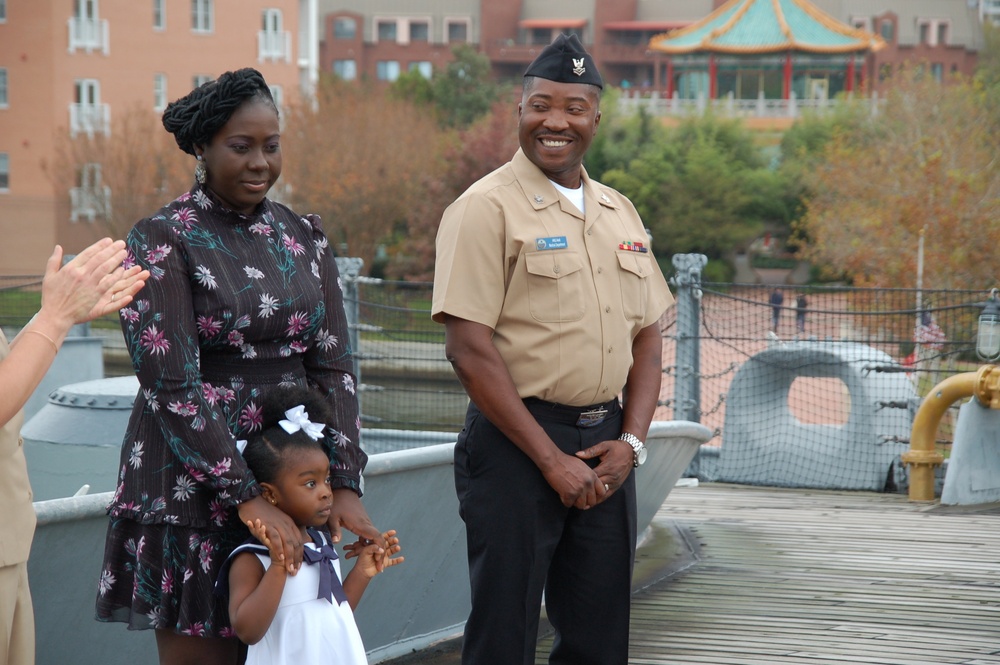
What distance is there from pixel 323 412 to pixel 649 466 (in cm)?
261

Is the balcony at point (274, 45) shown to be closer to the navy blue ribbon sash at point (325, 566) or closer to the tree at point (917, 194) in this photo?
the tree at point (917, 194)

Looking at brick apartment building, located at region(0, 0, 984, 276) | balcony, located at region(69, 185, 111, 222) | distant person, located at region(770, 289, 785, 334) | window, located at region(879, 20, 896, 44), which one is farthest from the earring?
window, located at region(879, 20, 896, 44)

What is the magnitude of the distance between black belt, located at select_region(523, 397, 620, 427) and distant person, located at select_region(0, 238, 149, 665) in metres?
1.02

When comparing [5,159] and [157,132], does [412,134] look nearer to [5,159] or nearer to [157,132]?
[157,132]

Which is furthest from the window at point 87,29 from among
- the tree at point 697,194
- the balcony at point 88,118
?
the tree at point 697,194

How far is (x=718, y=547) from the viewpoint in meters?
5.96

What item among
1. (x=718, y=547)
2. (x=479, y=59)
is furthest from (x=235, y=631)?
(x=479, y=59)

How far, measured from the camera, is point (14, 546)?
2463 mm

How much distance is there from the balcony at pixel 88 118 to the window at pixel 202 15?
4.73 metres

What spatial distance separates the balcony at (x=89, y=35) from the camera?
3722cm

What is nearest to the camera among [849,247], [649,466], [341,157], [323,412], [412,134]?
[323,412]

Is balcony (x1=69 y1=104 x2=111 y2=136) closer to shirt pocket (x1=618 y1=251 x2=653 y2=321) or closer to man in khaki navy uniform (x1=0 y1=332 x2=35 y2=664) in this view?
shirt pocket (x1=618 y1=251 x2=653 y2=321)

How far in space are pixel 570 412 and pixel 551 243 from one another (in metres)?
0.41

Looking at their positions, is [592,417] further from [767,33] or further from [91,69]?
[767,33]
